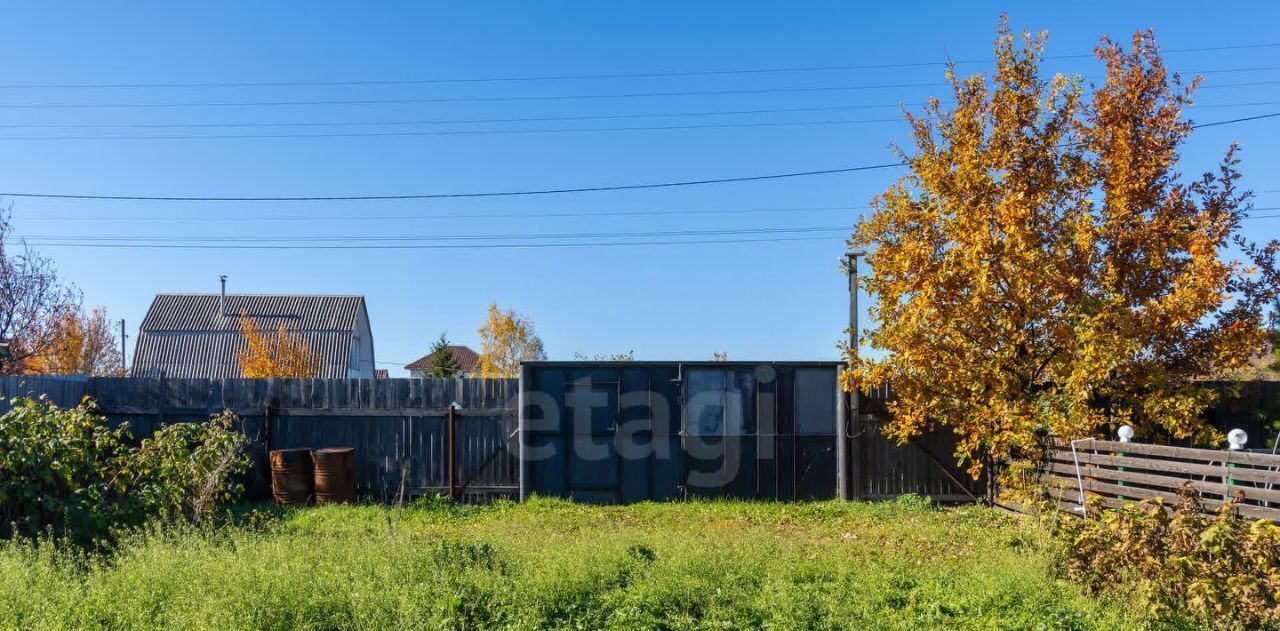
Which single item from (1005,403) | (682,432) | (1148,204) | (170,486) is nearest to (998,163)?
(1148,204)

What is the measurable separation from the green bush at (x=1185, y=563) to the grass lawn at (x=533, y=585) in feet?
0.87

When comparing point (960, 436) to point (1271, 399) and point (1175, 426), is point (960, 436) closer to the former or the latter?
point (1175, 426)

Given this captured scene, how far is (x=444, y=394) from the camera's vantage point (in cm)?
1229

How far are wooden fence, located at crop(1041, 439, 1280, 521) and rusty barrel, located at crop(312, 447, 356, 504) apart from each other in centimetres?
832

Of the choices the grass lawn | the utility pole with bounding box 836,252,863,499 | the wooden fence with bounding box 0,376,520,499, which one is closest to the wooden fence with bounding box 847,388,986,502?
the utility pole with bounding box 836,252,863,499

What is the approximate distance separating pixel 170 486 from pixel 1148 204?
35.7 ft

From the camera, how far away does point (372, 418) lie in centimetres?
1230

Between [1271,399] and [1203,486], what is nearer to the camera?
[1203,486]

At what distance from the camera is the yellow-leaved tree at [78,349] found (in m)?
22.6

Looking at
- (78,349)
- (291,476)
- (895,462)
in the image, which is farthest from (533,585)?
(78,349)

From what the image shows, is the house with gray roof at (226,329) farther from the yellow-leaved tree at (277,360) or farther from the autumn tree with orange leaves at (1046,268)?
the autumn tree with orange leaves at (1046,268)

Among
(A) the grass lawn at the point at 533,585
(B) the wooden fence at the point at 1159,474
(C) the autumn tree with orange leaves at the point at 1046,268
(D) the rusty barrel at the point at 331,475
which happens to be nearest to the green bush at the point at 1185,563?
(A) the grass lawn at the point at 533,585

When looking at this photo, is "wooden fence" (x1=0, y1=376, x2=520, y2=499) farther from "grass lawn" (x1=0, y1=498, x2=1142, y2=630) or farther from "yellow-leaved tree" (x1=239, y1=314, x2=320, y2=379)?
"yellow-leaved tree" (x1=239, y1=314, x2=320, y2=379)

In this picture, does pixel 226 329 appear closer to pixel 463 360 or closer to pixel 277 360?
pixel 277 360
